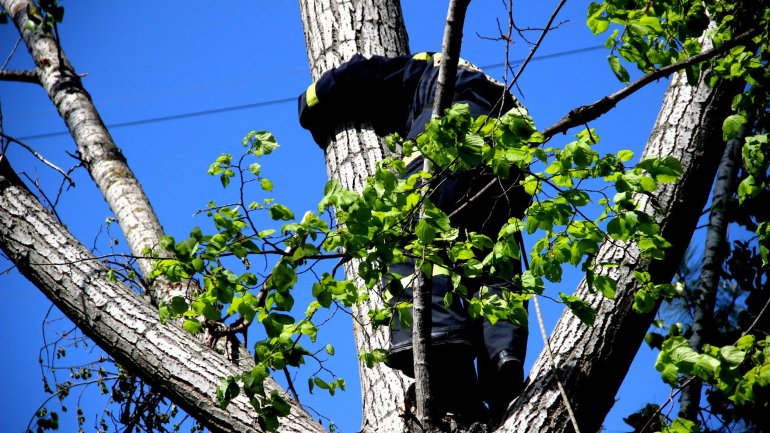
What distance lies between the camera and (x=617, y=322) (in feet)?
8.60

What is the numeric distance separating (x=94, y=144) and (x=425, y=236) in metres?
2.14

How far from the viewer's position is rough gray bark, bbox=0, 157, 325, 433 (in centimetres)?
265

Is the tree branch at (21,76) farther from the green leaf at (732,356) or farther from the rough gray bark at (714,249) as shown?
the rough gray bark at (714,249)

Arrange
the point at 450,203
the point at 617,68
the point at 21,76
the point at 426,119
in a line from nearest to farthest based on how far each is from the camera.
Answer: the point at 617,68
the point at 450,203
the point at 426,119
the point at 21,76

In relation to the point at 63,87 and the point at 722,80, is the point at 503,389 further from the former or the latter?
the point at 63,87

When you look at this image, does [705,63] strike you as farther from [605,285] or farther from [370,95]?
[370,95]

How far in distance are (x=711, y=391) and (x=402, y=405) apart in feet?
8.28

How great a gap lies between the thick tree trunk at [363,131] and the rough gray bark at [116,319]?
34cm

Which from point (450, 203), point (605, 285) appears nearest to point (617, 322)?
point (605, 285)

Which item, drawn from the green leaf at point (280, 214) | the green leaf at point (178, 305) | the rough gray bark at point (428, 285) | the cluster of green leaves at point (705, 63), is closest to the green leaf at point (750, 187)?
the cluster of green leaves at point (705, 63)

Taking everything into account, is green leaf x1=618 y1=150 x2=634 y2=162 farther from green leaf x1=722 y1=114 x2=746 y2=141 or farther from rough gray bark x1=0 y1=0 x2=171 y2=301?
rough gray bark x1=0 y1=0 x2=171 y2=301

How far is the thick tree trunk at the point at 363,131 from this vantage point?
293cm

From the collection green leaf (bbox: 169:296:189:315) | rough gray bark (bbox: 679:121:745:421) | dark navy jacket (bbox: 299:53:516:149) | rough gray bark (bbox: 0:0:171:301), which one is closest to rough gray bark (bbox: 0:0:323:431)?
rough gray bark (bbox: 0:0:171:301)

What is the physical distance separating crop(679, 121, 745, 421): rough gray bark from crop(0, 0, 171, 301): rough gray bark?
2.68 m
